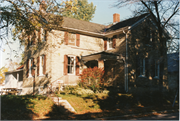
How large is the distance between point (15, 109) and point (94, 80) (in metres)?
7.49

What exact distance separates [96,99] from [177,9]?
31.0 ft

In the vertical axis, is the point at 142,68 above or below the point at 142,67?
below

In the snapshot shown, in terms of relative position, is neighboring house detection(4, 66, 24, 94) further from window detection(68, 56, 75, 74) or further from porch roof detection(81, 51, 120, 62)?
porch roof detection(81, 51, 120, 62)

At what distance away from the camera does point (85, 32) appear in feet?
68.8

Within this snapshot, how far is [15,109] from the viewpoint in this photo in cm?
1130

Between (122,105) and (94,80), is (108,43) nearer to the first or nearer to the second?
(94,80)

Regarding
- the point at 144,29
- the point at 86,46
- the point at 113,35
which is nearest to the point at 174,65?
the point at 144,29

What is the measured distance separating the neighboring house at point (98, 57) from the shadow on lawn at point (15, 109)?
6.38m

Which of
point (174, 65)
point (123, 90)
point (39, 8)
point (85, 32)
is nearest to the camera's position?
point (39, 8)

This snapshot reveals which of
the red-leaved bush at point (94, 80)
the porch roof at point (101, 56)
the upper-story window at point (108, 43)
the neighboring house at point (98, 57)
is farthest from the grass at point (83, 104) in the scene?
the upper-story window at point (108, 43)

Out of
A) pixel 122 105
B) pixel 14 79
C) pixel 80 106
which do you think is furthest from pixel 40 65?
pixel 122 105

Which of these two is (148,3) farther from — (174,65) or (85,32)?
(174,65)

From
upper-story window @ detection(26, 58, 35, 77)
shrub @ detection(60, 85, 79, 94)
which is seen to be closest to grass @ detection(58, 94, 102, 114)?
shrub @ detection(60, 85, 79, 94)

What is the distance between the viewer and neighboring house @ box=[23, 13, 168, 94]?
19.1 metres
